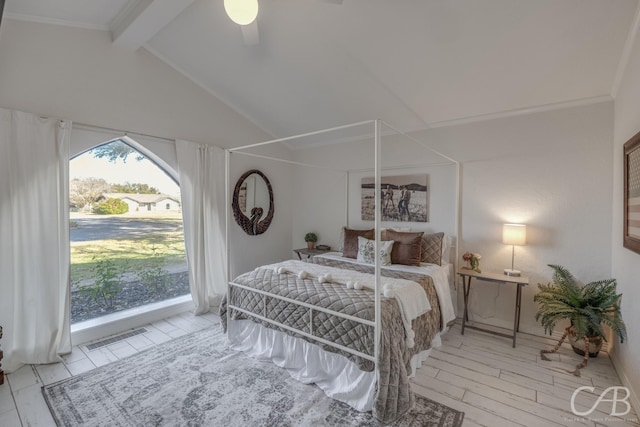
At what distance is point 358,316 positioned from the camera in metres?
2.00

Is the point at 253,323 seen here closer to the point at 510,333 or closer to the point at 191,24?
the point at 510,333

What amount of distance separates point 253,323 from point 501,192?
117 inches

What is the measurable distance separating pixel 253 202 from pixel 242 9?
2.95 m

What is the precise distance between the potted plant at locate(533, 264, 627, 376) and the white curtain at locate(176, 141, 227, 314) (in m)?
3.61

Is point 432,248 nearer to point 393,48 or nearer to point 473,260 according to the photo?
point 473,260

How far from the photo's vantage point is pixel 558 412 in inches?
77.4

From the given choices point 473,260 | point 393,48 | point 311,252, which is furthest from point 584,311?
point 311,252

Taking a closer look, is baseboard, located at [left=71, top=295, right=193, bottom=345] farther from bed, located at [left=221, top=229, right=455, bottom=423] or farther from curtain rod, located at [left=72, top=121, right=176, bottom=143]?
curtain rod, located at [left=72, top=121, right=176, bottom=143]

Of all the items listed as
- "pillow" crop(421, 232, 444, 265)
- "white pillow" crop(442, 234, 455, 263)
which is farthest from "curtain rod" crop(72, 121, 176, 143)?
"white pillow" crop(442, 234, 455, 263)

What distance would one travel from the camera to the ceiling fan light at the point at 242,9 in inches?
69.0

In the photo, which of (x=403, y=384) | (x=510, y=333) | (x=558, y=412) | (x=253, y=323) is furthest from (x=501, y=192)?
(x=253, y=323)

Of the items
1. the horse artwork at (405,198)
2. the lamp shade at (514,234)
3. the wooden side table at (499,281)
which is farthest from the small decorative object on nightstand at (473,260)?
the horse artwork at (405,198)

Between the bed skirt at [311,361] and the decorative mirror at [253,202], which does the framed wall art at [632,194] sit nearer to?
the bed skirt at [311,361]

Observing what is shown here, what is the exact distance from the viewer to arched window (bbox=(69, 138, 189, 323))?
3055 millimetres
